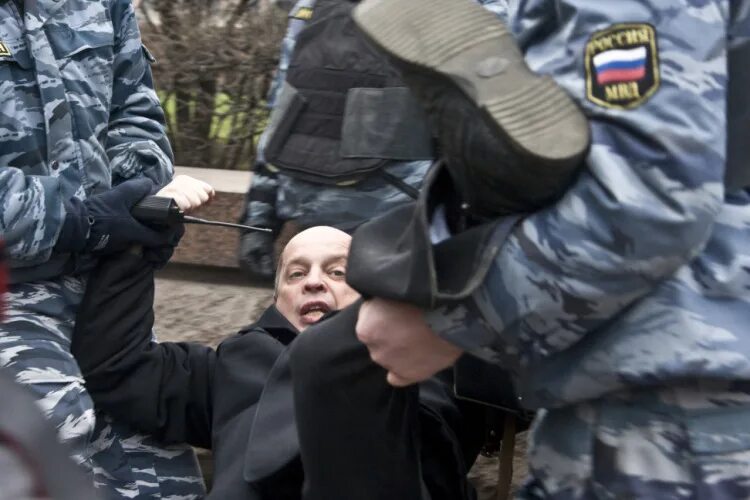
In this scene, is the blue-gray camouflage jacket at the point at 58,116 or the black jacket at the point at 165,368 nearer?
the blue-gray camouflage jacket at the point at 58,116

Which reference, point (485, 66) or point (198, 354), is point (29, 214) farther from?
point (485, 66)

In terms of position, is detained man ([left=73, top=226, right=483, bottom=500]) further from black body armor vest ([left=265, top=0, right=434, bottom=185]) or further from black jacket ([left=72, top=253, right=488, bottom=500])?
black body armor vest ([left=265, top=0, right=434, bottom=185])

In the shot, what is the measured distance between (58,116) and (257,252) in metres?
0.56

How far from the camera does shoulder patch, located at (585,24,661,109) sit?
1391 mm

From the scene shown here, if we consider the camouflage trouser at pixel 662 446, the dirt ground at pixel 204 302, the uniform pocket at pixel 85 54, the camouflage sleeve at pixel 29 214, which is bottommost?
the dirt ground at pixel 204 302

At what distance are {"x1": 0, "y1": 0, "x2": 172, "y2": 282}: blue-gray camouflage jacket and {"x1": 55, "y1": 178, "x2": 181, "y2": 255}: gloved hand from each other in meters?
0.04

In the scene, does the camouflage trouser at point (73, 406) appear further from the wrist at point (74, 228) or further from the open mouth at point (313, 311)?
the open mouth at point (313, 311)

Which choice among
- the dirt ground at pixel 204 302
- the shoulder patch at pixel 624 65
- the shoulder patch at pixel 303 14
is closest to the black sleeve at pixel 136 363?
the shoulder patch at pixel 303 14

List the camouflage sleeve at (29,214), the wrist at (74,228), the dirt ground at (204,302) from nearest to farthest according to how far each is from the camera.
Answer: the camouflage sleeve at (29,214) → the wrist at (74,228) → the dirt ground at (204,302)

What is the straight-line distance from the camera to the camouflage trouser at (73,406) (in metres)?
2.69

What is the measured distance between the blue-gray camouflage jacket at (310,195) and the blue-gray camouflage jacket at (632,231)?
3.99 feet

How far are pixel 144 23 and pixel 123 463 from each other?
2.22 meters

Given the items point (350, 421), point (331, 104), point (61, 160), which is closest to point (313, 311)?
point (331, 104)

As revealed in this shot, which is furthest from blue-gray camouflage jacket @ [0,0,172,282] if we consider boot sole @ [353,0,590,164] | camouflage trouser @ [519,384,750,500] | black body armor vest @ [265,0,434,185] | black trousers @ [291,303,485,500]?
camouflage trouser @ [519,384,750,500]
